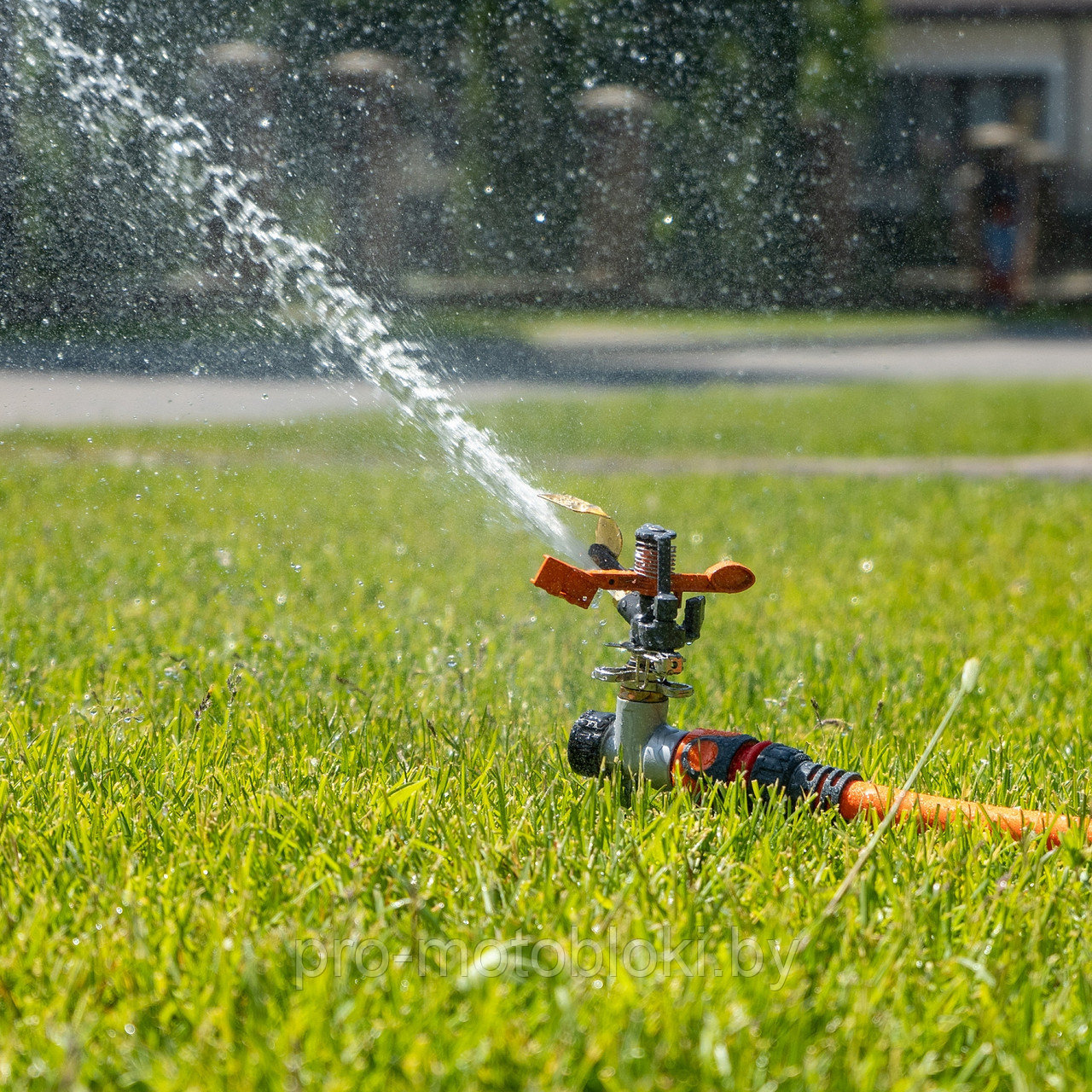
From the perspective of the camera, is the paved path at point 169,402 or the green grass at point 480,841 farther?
the paved path at point 169,402

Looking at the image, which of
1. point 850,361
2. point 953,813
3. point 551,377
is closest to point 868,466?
point 551,377

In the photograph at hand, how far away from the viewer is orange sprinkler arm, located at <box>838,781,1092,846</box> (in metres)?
1.81

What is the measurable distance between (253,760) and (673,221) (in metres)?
10.5

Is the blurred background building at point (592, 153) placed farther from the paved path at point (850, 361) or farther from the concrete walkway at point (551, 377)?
the paved path at point (850, 361)

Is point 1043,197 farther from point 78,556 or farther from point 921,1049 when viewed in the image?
point 921,1049

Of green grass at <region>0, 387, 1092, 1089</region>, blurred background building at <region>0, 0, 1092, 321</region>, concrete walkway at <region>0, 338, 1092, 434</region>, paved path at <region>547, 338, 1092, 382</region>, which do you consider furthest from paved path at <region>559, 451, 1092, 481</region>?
paved path at <region>547, 338, 1092, 382</region>

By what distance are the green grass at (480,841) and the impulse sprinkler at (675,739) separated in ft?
0.18

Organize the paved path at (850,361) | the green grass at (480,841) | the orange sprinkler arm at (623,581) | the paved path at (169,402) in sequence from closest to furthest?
1. the green grass at (480,841)
2. the orange sprinkler arm at (623,581)
3. the paved path at (169,402)
4. the paved path at (850,361)

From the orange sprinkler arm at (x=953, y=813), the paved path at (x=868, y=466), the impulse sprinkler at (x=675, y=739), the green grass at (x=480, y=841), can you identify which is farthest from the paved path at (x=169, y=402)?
the orange sprinkler arm at (x=953, y=813)

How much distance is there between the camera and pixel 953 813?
6.00 ft

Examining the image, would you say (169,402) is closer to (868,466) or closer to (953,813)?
(868,466)

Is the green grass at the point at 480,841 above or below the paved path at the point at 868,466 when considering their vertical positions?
below

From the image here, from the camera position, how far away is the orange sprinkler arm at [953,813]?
181 centimetres

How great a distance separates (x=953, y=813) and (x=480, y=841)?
0.64 m
